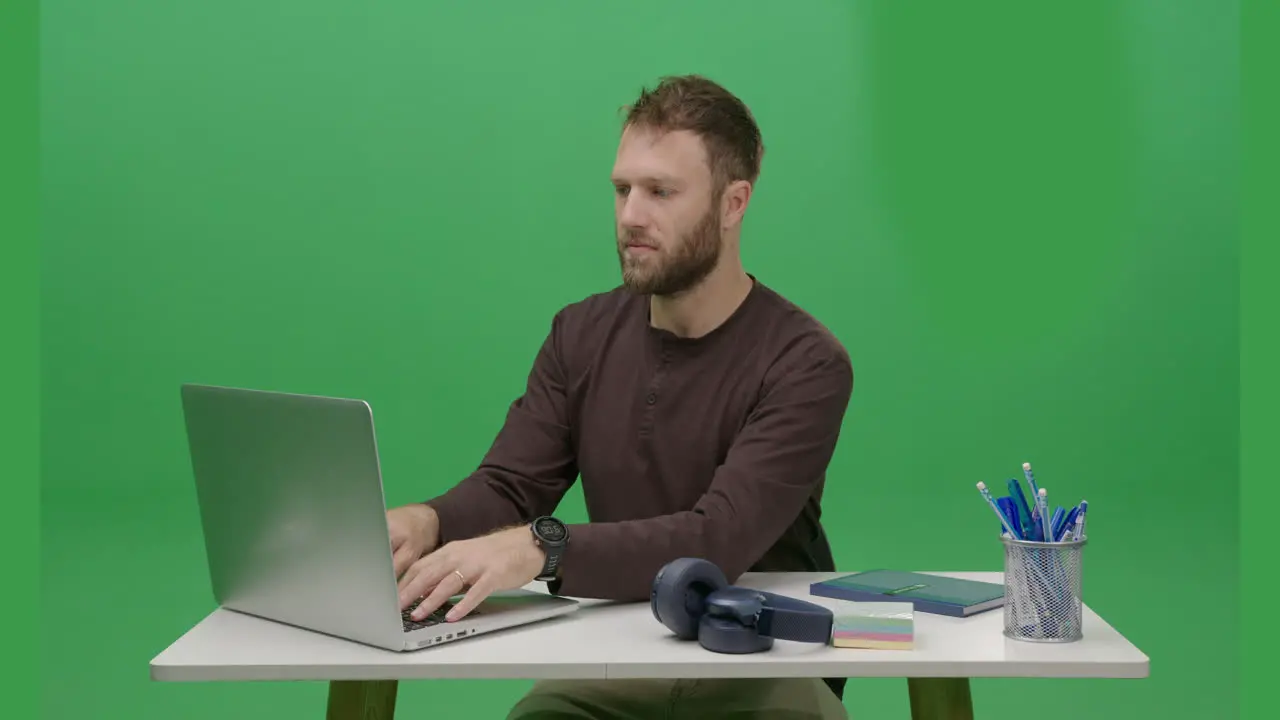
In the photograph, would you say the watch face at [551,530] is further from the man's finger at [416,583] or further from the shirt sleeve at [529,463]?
the shirt sleeve at [529,463]

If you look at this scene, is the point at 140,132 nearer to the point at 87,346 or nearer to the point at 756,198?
the point at 87,346

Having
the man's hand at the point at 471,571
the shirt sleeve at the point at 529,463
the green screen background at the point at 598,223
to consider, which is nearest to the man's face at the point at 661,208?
the shirt sleeve at the point at 529,463

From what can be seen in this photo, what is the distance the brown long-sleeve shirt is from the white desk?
334 mm

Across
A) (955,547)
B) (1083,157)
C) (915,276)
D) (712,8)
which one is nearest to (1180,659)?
(955,547)

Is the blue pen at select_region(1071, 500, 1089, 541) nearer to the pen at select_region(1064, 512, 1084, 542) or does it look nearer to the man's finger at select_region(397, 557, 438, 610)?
the pen at select_region(1064, 512, 1084, 542)

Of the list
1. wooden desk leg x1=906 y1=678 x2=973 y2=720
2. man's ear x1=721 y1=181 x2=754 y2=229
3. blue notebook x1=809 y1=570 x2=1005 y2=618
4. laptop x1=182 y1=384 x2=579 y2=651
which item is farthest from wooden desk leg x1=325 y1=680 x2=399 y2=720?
man's ear x1=721 y1=181 x2=754 y2=229

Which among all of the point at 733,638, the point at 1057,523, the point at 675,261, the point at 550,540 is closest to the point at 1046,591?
the point at 1057,523

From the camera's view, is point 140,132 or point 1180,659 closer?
point 1180,659

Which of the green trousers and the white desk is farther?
the green trousers

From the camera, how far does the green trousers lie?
244 centimetres

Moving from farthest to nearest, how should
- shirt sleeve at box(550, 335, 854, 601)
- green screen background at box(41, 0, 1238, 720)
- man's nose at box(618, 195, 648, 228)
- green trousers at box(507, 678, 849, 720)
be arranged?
green screen background at box(41, 0, 1238, 720)
man's nose at box(618, 195, 648, 228)
green trousers at box(507, 678, 849, 720)
shirt sleeve at box(550, 335, 854, 601)

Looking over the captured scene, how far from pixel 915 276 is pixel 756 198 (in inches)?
25.9

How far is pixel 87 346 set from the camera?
634cm

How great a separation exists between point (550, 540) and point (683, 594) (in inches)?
10.3
